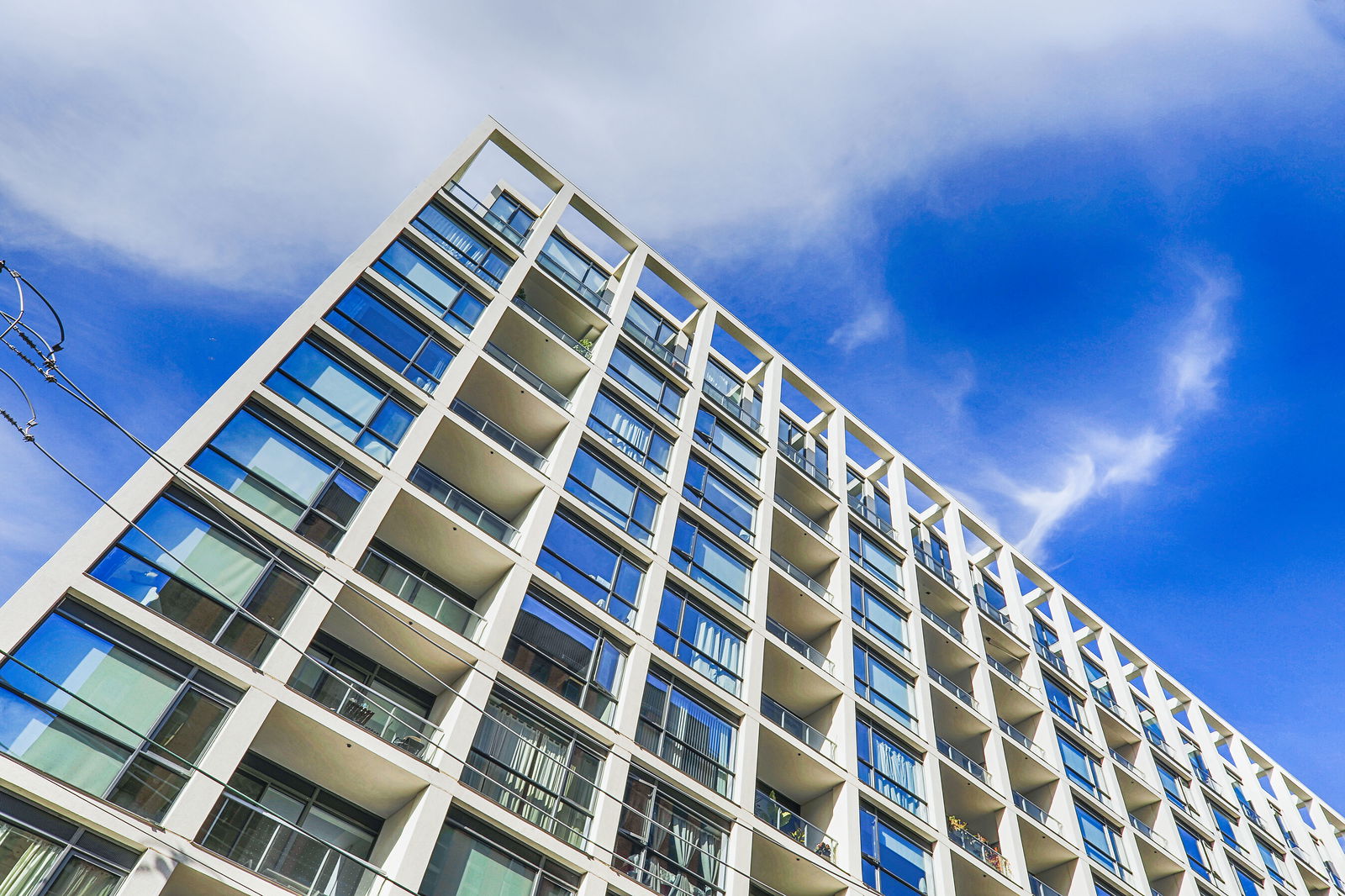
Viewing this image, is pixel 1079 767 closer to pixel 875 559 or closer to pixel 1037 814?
pixel 1037 814

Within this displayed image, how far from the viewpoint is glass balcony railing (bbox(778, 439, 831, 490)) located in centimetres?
3256

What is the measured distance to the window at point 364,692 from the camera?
54.0 ft

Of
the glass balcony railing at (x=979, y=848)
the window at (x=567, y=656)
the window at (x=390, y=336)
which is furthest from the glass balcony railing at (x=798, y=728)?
the window at (x=390, y=336)

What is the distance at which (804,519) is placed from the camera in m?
30.9

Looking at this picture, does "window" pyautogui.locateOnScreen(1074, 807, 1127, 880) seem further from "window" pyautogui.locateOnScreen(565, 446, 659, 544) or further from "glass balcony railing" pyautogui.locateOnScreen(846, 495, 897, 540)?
"window" pyautogui.locateOnScreen(565, 446, 659, 544)

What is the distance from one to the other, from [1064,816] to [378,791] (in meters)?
22.0

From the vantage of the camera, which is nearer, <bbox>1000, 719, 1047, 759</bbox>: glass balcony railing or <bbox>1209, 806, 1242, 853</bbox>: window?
<bbox>1000, 719, 1047, 759</bbox>: glass balcony railing

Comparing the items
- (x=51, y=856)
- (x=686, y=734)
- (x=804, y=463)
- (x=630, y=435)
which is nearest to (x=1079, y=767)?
(x=804, y=463)

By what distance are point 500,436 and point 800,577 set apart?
35.8ft

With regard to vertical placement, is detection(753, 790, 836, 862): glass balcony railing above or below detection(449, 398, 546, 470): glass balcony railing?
below

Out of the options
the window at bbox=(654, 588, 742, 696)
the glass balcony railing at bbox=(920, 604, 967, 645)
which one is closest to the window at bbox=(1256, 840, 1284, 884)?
the glass balcony railing at bbox=(920, 604, 967, 645)

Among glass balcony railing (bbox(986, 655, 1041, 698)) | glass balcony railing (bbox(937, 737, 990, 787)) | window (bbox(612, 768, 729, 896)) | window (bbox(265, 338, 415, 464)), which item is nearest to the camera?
window (bbox(612, 768, 729, 896))

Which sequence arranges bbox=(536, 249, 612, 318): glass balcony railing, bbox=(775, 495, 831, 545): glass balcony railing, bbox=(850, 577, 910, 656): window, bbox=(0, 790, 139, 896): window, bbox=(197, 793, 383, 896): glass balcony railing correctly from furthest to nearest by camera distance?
bbox=(775, 495, 831, 545): glass balcony railing < bbox=(850, 577, 910, 656): window < bbox=(536, 249, 612, 318): glass balcony railing < bbox=(197, 793, 383, 896): glass balcony railing < bbox=(0, 790, 139, 896): window

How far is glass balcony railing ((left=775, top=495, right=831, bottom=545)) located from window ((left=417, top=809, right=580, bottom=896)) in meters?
15.1
